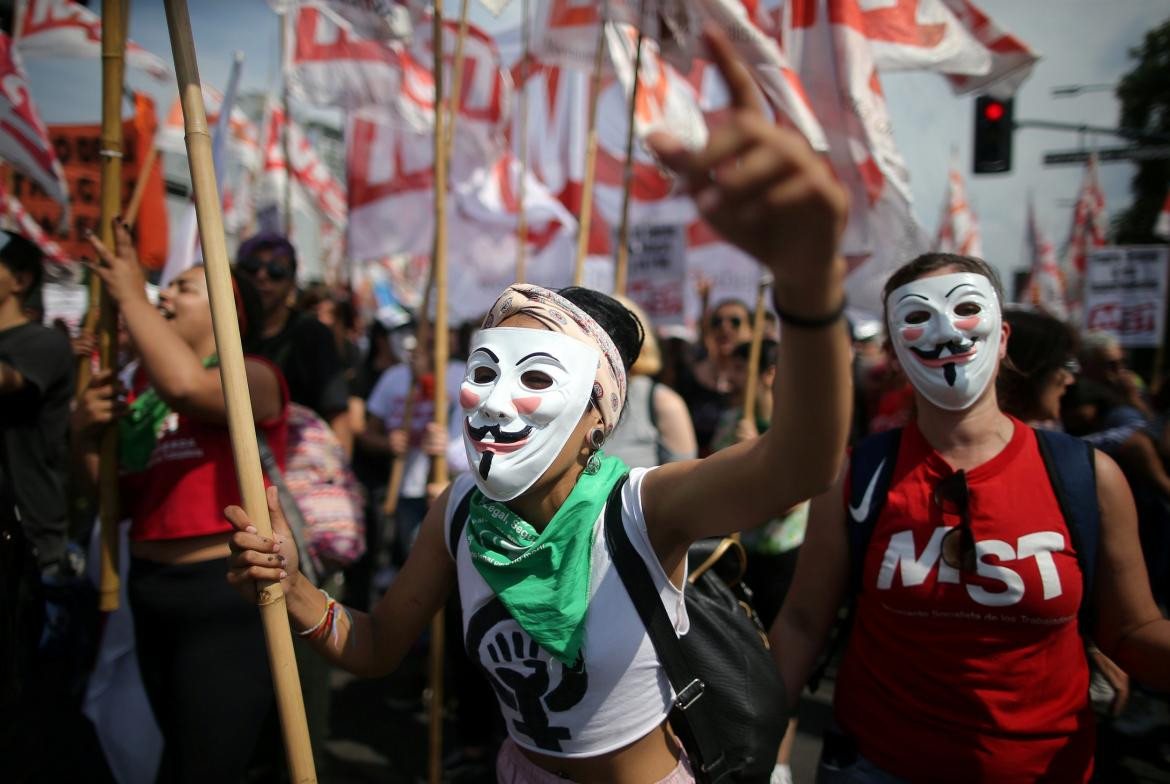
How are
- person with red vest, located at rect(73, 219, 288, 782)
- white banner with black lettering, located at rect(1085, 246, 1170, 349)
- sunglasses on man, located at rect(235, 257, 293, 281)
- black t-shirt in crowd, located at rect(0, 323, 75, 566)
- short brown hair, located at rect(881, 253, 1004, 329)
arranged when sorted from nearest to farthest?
short brown hair, located at rect(881, 253, 1004, 329), person with red vest, located at rect(73, 219, 288, 782), black t-shirt in crowd, located at rect(0, 323, 75, 566), sunglasses on man, located at rect(235, 257, 293, 281), white banner with black lettering, located at rect(1085, 246, 1170, 349)

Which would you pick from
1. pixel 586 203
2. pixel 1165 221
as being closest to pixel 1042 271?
pixel 1165 221

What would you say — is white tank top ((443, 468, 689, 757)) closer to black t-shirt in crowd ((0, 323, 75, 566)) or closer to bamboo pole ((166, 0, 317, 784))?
bamboo pole ((166, 0, 317, 784))

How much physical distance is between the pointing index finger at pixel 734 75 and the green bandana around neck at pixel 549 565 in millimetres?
892

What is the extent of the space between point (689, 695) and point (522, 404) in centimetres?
66

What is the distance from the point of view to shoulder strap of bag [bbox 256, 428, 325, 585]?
247cm

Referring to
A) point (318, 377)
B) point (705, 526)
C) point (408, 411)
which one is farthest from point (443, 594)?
A: point (408, 411)

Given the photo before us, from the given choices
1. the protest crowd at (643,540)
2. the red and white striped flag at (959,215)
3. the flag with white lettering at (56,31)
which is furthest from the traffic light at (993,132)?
the flag with white lettering at (56,31)

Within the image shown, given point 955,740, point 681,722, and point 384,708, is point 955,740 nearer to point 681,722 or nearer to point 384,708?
point 681,722

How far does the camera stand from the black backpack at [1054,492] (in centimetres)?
183

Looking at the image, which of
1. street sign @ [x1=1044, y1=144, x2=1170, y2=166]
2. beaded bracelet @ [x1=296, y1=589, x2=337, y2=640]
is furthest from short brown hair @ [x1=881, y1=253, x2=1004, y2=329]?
street sign @ [x1=1044, y1=144, x2=1170, y2=166]

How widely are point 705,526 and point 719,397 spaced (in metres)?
4.05

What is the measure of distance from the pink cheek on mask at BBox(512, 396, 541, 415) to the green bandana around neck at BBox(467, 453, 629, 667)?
7.6 inches

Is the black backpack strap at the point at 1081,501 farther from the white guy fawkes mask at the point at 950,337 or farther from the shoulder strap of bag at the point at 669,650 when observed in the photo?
the shoulder strap of bag at the point at 669,650

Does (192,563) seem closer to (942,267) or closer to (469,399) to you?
(469,399)
